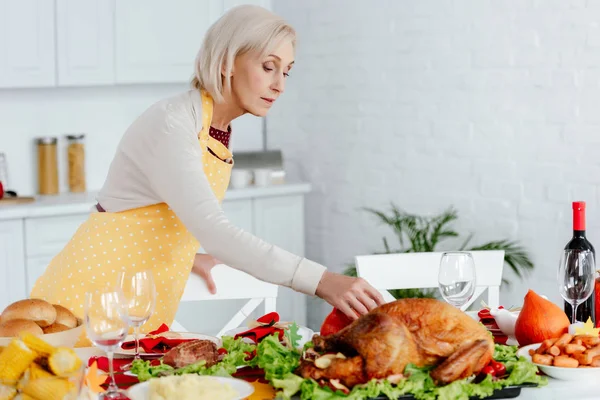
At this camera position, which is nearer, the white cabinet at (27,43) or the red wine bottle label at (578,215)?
the red wine bottle label at (578,215)

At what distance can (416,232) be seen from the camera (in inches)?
154

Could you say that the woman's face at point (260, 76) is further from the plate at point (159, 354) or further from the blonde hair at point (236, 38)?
the plate at point (159, 354)

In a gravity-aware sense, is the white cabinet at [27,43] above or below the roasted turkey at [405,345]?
above

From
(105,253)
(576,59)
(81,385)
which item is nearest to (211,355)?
(81,385)

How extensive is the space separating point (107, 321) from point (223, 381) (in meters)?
0.23

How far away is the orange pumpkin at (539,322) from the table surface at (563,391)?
0.19 metres

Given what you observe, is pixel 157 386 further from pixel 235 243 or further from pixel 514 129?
pixel 514 129

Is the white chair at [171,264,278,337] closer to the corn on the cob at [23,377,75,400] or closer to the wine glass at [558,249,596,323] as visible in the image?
the wine glass at [558,249,596,323]

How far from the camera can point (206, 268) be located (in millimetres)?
2453

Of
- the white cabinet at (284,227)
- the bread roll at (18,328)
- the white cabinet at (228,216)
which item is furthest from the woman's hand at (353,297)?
the white cabinet at (284,227)

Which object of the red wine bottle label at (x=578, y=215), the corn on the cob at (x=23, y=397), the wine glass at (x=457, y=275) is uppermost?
the red wine bottle label at (x=578, y=215)

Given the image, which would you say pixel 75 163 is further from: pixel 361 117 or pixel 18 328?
pixel 18 328

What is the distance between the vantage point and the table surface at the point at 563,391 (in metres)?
1.59

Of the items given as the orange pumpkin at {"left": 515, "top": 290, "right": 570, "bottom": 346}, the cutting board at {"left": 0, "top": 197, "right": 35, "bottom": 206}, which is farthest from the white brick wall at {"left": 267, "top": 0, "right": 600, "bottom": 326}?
the orange pumpkin at {"left": 515, "top": 290, "right": 570, "bottom": 346}
